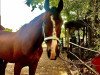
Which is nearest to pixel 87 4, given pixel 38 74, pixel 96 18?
pixel 96 18

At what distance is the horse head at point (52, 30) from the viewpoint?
6844 mm

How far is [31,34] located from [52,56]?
49.4 inches

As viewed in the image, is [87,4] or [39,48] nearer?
[39,48]

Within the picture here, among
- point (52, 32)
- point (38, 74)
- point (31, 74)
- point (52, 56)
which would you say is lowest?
point (38, 74)

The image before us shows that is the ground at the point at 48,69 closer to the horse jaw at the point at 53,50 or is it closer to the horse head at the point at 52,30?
the horse head at the point at 52,30

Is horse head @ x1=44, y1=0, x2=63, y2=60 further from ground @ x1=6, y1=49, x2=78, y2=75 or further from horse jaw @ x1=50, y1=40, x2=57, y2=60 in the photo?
ground @ x1=6, y1=49, x2=78, y2=75

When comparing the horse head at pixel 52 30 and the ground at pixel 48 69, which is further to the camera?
the ground at pixel 48 69

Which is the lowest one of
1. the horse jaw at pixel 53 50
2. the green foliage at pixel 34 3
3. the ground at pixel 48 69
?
the ground at pixel 48 69

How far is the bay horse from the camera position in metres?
6.92

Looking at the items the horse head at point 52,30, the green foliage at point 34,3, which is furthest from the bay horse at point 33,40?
the green foliage at point 34,3

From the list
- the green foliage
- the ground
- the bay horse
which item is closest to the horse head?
the bay horse

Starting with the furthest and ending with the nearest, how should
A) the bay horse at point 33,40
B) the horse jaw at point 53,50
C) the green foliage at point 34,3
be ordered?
the green foliage at point 34,3, the bay horse at point 33,40, the horse jaw at point 53,50

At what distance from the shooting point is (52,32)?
6930 mm

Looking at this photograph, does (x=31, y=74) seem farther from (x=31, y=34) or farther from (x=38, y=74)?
(x=38, y=74)
